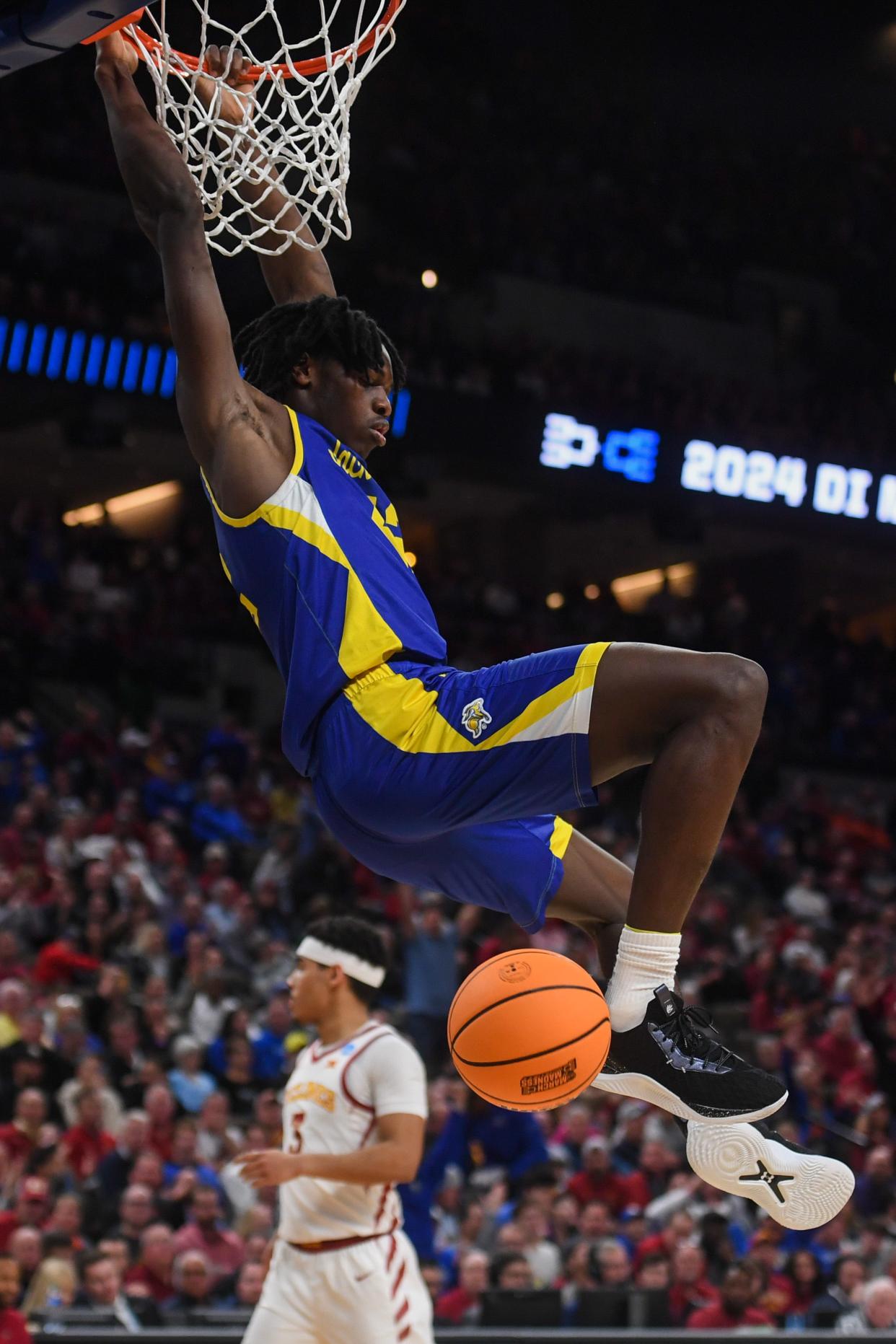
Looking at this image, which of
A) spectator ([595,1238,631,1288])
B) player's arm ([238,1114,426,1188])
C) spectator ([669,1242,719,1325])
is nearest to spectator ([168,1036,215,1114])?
spectator ([595,1238,631,1288])

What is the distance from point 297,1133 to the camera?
20.8 feet

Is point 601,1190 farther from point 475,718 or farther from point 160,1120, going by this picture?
point 475,718

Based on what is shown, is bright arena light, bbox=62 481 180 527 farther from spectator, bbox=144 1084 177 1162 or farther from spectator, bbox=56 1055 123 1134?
spectator, bbox=144 1084 177 1162

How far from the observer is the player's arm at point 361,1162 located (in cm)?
570

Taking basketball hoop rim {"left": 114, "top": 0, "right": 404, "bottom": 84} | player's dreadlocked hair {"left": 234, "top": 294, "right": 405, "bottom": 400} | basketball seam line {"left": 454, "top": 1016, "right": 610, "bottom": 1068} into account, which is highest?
basketball hoop rim {"left": 114, "top": 0, "right": 404, "bottom": 84}

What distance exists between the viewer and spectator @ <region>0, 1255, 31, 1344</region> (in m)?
6.40

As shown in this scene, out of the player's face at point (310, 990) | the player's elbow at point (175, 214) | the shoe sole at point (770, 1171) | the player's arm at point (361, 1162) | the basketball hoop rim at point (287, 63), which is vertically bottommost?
the player's arm at point (361, 1162)

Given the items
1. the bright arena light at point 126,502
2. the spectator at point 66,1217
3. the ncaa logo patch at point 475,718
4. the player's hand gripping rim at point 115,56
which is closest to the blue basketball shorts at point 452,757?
the ncaa logo patch at point 475,718

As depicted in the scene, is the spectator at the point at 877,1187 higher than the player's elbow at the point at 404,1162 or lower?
lower

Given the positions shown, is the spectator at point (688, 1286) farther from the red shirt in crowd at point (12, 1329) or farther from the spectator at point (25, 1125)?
the red shirt in crowd at point (12, 1329)

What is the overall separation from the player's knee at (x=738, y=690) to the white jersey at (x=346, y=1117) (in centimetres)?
310

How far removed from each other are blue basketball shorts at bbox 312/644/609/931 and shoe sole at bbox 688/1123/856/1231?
0.76m

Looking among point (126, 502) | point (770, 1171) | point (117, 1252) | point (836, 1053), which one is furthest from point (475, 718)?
point (126, 502)

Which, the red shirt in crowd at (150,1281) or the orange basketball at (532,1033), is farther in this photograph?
the red shirt in crowd at (150,1281)
